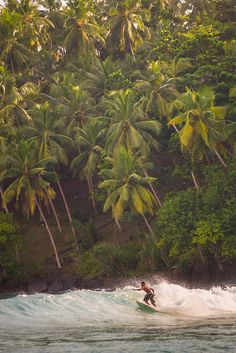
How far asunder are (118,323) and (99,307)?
4304 mm

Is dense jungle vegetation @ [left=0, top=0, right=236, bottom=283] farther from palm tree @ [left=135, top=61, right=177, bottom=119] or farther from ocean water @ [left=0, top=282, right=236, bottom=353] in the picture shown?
ocean water @ [left=0, top=282, right=236, bottom=353]

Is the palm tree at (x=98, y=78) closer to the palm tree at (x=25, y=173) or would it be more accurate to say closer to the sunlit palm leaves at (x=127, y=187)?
the palm tree at (x=25, y=173)

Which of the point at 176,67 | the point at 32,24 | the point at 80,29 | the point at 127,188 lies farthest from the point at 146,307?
the point at 32,24

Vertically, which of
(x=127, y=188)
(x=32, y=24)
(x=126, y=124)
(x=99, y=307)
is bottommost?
(x=99, y=307)

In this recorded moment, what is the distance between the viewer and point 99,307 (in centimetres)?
2155

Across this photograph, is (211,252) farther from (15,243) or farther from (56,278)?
(15,243)

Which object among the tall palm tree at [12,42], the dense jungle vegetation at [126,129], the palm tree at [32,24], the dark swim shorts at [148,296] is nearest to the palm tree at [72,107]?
the dense jungle vegetation at [126,129]

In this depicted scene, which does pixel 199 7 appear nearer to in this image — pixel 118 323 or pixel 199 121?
pixel 199 121

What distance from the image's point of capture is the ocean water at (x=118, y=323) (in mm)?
12430

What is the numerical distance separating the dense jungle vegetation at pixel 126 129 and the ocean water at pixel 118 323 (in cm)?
924

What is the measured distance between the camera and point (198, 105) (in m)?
35.1

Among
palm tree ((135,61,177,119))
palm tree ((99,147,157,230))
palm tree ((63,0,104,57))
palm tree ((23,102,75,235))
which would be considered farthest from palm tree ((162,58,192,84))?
palm tree ((63,0,104,57))

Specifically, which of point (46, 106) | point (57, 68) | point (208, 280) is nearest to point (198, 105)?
point (208, 280)

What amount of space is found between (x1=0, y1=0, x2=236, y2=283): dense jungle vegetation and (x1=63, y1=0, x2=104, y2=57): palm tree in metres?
0.13
